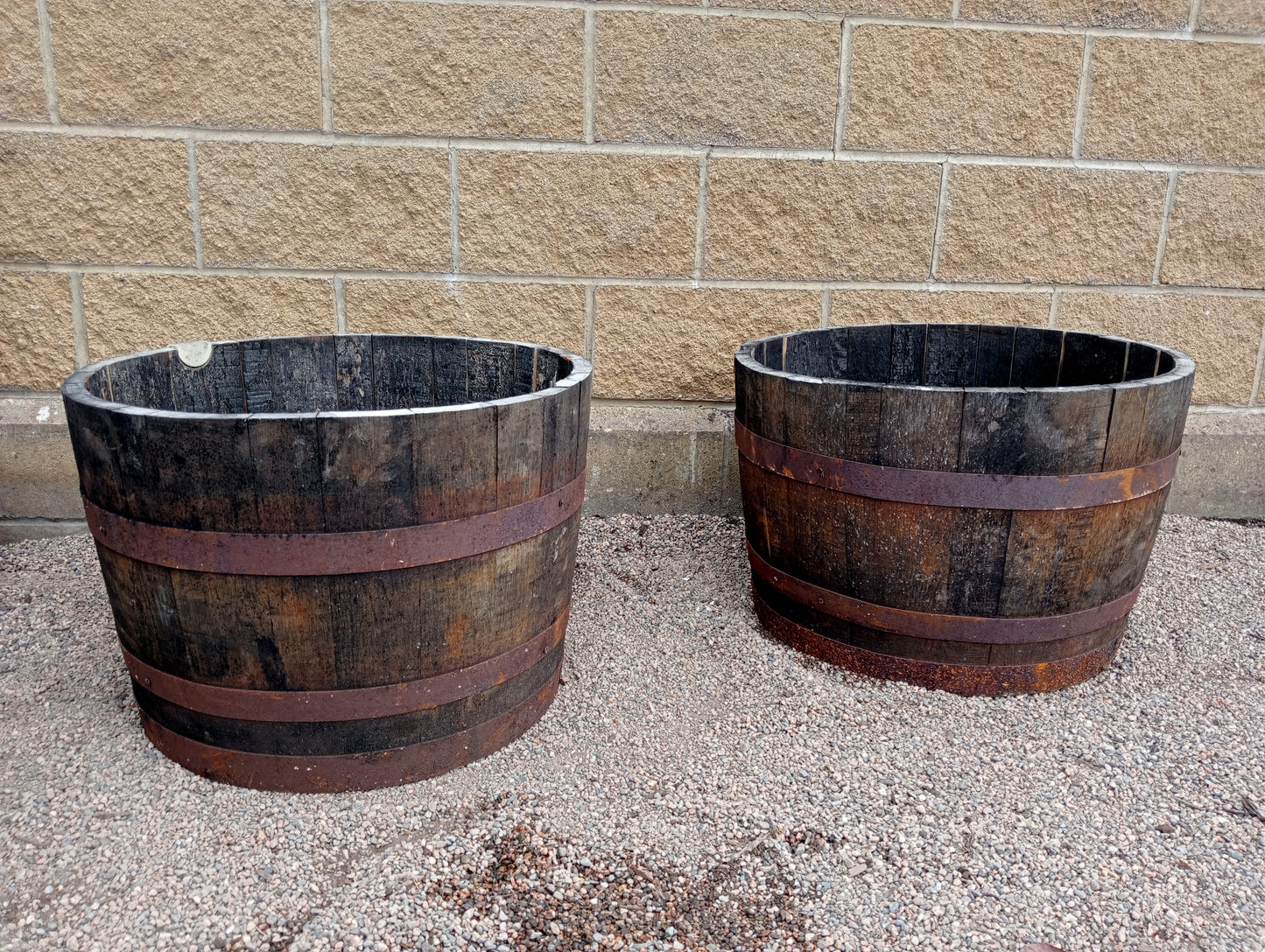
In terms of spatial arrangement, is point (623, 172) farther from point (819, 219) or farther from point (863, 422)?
point (863, 422)

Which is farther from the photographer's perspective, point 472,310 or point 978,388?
point 472,310

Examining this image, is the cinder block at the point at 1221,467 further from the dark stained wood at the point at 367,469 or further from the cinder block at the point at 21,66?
the cinder block at the point at 21,66

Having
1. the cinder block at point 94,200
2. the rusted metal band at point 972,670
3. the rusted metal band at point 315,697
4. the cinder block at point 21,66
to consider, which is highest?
the cinder block at point 21,66

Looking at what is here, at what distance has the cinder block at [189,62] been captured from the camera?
3506mm

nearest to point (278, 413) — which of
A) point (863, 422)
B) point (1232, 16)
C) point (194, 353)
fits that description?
point (194, 353)

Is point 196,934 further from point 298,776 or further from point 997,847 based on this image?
point 997,847

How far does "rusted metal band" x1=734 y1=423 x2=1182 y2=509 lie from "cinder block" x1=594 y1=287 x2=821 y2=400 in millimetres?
1332

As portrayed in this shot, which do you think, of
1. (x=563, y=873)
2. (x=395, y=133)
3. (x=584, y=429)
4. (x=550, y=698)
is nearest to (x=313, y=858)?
(x=563, y=873)

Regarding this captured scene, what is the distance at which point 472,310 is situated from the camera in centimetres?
392

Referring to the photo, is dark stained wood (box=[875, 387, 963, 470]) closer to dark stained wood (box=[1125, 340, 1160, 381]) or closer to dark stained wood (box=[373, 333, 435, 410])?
dark stained wood (box=[1125, 340, 1160, 381])

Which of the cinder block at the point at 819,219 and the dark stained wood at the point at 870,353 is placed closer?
the dark stained wood at the point at 870,353

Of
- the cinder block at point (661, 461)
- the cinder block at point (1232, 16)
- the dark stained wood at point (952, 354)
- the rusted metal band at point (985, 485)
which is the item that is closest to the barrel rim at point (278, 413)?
the rusted metal band at point (985, 485)

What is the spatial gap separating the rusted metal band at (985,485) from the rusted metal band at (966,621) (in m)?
0.36

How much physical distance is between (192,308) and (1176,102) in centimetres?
409
